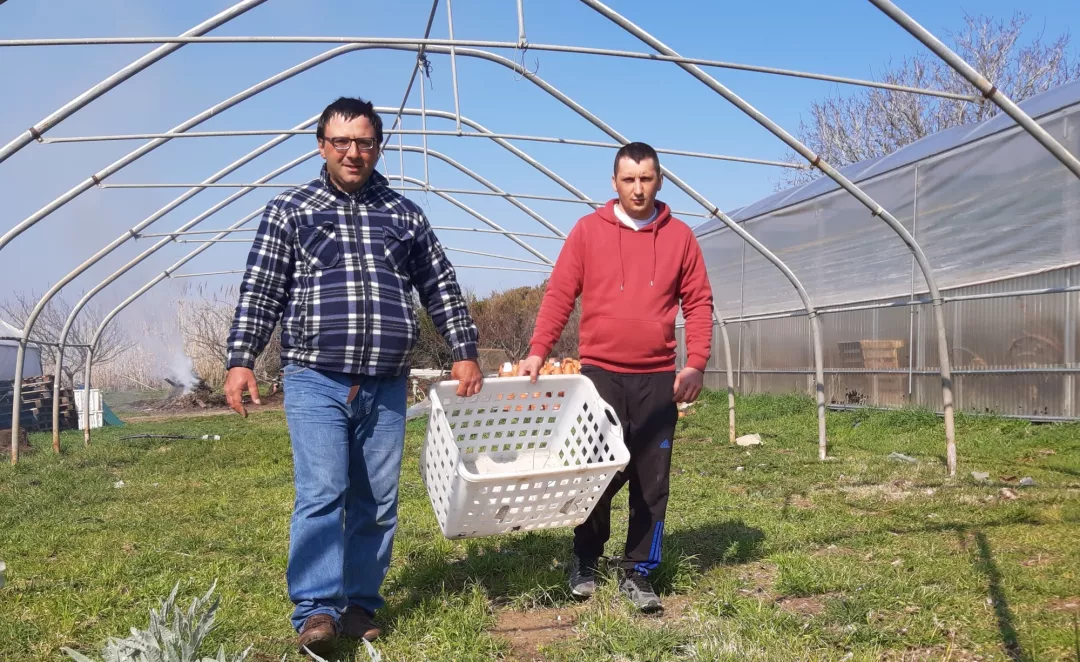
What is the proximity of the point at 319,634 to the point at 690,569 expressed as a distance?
5.11ft

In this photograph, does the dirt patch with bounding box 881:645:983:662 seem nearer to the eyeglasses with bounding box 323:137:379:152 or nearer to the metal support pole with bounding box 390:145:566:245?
the eyeglasses with bounding box 323:137:379:152

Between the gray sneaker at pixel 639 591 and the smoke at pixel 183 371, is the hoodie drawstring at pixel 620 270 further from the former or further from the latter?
the smoke at pixel 183 371

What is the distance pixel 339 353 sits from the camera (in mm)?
2832

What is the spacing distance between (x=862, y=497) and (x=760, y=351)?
8.89 meters

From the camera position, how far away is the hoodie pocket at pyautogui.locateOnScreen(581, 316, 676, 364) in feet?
11.0

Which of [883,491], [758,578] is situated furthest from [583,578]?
[883,491]

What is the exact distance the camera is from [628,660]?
2639mm

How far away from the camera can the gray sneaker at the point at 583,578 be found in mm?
3377

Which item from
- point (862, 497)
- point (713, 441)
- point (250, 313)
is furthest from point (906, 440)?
point (250, 313)

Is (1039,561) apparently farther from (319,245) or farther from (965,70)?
(319,245)

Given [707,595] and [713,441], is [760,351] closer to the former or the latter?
[713,441]

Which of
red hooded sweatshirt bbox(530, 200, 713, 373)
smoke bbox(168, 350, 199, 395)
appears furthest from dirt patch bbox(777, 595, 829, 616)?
smoke bbox(168, 350, 199, 395)

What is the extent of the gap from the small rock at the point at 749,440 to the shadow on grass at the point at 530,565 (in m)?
4.22

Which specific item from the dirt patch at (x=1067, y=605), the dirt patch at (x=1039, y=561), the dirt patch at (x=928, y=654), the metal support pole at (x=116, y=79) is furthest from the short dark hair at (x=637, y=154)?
the metal support pole at (x=116, y=79)
